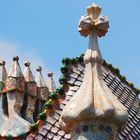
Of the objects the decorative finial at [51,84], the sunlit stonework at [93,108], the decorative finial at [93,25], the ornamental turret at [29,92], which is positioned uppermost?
the decorative finial at [51,84]

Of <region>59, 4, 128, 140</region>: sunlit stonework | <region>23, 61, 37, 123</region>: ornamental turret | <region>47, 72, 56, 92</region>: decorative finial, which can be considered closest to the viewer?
<region>59, 4, 128, 140</region>: sunlit stonework

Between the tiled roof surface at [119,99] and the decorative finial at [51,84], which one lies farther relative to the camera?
the decorative finial at [51,84]

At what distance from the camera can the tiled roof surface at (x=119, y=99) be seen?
685 cm

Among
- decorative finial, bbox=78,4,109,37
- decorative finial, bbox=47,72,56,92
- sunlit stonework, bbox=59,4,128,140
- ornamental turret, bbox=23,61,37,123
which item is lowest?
sunlit stonework, bbox=59,4,128,140

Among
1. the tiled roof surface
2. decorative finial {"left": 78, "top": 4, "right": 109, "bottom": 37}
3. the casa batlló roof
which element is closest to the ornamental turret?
the casa batlló roof

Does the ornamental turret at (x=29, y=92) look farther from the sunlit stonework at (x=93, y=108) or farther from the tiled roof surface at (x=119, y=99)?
the sunlit stonework at (x=93, y=108)

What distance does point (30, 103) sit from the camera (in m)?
10.9

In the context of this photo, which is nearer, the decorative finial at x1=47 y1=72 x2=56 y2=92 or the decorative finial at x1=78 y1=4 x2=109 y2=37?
the decorative finial at x1=78 y1=4 x2=109 y2=37

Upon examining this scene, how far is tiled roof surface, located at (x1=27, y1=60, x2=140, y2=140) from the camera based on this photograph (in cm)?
685

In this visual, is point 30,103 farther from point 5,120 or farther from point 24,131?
point 24,131

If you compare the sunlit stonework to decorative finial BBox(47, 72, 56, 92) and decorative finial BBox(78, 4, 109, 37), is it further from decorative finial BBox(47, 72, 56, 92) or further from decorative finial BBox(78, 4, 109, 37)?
decorative finial BBox(47, 72, 56, 92)

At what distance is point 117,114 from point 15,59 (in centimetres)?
458

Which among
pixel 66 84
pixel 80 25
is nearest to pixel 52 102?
pixel 66 84

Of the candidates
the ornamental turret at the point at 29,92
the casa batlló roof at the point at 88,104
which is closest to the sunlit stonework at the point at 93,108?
the casa batlló roof at the point at 88,104
